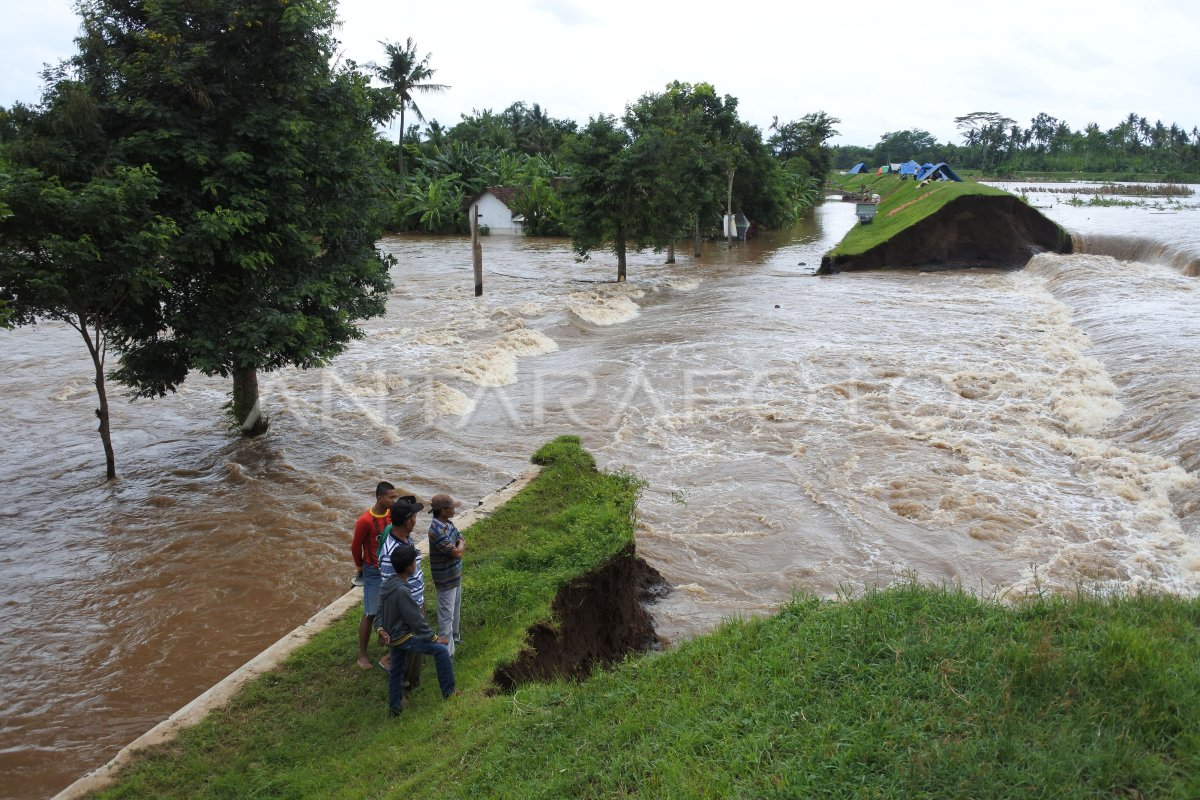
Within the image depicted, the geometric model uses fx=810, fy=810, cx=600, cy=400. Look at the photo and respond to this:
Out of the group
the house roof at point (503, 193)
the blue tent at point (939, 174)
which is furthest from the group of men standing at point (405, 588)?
the blue tent at point (939, 174)

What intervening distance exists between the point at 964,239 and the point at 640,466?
1034 inches

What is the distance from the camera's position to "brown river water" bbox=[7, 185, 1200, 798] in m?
7.60

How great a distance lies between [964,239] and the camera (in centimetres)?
3231

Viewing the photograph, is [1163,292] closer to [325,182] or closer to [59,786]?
[325,182]

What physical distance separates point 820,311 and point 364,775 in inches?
795

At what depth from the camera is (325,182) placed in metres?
10.6

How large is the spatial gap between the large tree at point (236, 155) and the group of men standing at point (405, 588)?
4.96 meters

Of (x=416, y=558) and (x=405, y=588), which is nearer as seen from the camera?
(x=405, y=588)

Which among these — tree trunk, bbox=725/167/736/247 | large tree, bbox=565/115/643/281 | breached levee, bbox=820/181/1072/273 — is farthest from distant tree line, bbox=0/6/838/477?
tree trunk, bbox=725/167/736/247

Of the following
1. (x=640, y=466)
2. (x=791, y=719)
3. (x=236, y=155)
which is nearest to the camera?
(x=791, y=719)

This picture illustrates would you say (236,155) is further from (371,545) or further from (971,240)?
(971,240)

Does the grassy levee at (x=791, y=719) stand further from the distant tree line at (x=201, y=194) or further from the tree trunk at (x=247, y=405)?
the tree trunk at (x=247, y=405)

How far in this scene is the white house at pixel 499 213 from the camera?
4694 centimetres

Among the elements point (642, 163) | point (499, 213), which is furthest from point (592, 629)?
point (499, 213)
